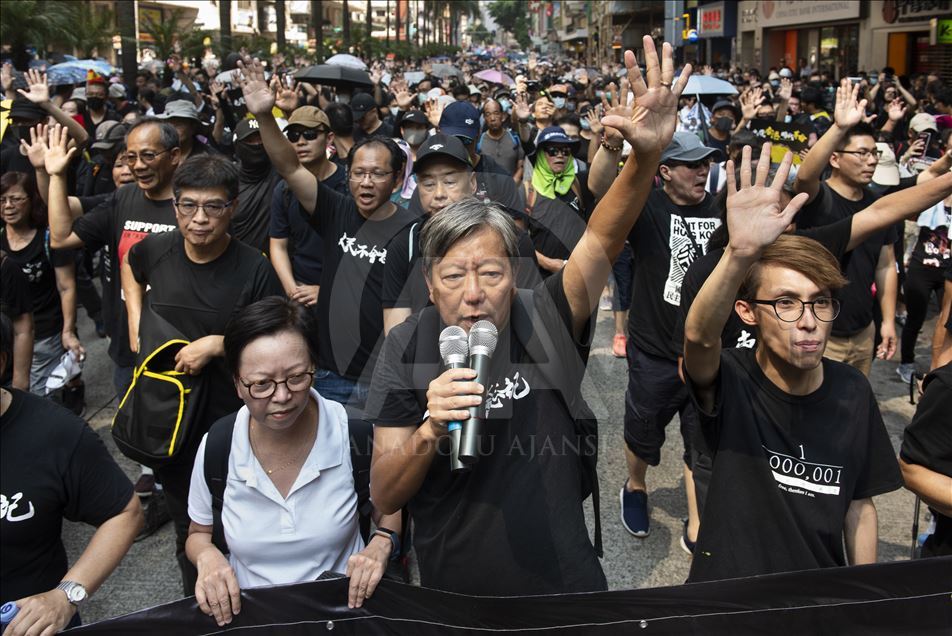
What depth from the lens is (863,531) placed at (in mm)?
2504

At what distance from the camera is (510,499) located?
7.38ft

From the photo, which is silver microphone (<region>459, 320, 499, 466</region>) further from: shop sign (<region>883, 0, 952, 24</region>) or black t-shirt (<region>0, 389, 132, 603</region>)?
shop sign (<region>883, 0, 952, 24</region>)

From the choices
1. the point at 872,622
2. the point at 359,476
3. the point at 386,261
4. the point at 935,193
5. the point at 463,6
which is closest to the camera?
the point at 872,622

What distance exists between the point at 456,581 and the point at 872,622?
1.15 m

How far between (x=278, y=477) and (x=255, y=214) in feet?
11.6

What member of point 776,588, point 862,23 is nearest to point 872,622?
point 776,588

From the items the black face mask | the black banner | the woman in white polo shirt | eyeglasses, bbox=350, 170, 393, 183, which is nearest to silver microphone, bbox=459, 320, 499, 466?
the black banner

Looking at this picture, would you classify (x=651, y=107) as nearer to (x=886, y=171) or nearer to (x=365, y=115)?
(x=886, y=171)

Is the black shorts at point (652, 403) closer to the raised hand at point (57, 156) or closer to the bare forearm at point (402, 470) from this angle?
the bare forearm at point (402, 470)

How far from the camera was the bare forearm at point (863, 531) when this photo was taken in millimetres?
2494

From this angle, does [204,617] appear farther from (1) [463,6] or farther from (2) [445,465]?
(1) [463,6]

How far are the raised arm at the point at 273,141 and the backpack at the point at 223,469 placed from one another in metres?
1.69

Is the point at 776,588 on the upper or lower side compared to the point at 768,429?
lower

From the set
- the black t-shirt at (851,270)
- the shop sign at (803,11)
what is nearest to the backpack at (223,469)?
the black t-shirt at (851,270)
